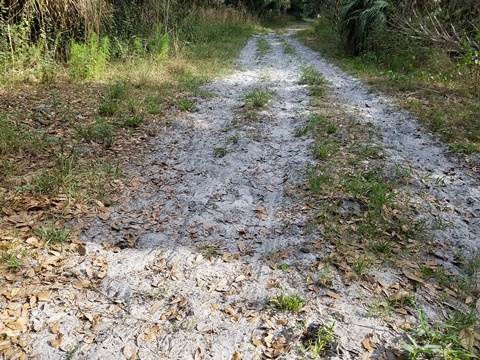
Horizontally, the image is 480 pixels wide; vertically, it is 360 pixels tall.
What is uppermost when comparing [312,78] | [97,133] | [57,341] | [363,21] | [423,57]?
[363,21]

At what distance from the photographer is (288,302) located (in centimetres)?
203

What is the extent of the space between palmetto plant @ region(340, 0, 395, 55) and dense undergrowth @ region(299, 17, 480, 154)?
9.7 inches

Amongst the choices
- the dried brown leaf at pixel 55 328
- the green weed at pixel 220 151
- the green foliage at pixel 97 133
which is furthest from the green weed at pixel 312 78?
the dried brown leaf at pixel 55 328

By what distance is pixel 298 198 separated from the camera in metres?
3.08

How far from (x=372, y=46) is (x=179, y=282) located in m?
8.27

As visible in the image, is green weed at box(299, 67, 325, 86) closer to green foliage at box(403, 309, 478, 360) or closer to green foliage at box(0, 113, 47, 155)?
green foliage at box(0, 113, 47, 155)

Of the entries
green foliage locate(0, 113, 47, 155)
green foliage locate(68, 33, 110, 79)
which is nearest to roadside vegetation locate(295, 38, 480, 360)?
green foliage locate(0, 113, 47, 155)

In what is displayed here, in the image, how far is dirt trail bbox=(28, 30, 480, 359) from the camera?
1832 mm

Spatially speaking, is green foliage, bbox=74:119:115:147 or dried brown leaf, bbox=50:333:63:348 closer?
dried brown leaf, bbox=50:333:63:348

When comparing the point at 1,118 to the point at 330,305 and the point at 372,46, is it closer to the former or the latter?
the point at 330,305

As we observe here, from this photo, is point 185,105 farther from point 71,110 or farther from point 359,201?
point 359,201

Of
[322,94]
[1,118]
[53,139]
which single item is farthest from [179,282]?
[322,94]

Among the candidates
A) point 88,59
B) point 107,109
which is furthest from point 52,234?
point 88,59

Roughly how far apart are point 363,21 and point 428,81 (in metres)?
3.17
